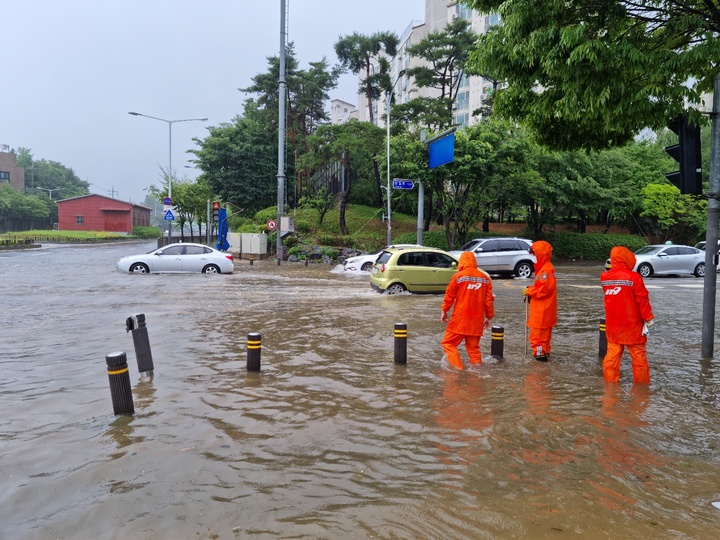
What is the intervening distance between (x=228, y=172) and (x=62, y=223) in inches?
1476

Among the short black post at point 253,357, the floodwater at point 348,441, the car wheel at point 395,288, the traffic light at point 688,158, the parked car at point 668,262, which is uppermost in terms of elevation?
the traffic light at point 688,158

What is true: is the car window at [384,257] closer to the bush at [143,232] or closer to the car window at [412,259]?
the car window at [412,259]

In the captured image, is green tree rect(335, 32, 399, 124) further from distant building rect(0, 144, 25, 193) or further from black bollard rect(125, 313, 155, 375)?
distant building rect(0, 144, 25, 193)

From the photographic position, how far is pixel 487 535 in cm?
340

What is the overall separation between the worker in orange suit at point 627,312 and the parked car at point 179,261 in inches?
671

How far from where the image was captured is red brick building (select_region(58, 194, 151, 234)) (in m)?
71.2

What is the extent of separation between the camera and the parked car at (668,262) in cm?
2342

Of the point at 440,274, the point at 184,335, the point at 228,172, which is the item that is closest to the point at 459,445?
the point at 184,335

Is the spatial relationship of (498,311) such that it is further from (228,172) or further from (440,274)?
(228,172)

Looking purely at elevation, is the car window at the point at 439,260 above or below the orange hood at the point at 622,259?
below

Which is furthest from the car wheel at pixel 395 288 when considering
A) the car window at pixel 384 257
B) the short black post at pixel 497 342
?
the short black post at pixel 497 342

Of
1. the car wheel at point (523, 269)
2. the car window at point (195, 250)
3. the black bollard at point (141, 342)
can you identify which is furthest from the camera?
the car wheel at point (523, 269)

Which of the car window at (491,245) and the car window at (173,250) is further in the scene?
the car window at (491,245)

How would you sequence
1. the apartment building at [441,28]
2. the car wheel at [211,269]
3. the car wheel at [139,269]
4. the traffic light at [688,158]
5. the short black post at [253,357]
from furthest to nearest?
the apartment building at [441,28] → the car wheel at [211,269] → the car wheel at [139,269] → the traffic light at [688,158] → the short black post at [253,357]
